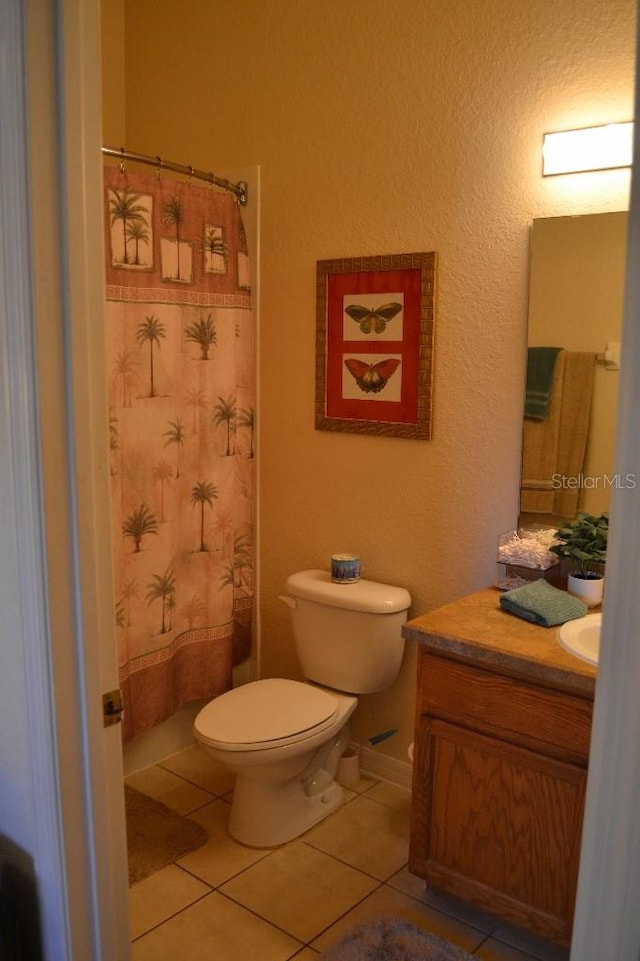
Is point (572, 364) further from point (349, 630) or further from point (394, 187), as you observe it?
point (349, 630)

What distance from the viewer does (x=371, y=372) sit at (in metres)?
2.70

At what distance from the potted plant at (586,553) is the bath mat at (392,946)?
3.15 ft

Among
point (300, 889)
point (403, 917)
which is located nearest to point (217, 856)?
point (300, 889)

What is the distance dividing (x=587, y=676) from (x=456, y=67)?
1776mm

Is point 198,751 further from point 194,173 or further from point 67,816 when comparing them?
point 194,173

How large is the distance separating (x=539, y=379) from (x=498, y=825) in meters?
1.22

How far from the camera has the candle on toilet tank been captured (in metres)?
2.68

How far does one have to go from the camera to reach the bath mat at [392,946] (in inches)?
77.9

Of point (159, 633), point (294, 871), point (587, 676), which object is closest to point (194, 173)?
point (159, 633)

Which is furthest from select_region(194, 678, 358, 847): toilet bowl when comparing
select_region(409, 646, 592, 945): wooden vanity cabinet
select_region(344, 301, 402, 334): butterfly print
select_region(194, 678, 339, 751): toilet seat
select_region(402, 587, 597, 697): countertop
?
select_region(344, 301, 402, 334): butterfly print

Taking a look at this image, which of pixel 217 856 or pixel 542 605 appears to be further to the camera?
pixel 217 856

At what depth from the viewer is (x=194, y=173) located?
2.70 metres

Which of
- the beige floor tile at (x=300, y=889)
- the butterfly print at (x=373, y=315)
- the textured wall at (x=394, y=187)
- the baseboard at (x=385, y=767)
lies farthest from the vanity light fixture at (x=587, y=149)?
the beige floor tile at (x=300, y=889)

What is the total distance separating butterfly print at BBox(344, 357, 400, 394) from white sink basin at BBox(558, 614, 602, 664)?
1.03m
